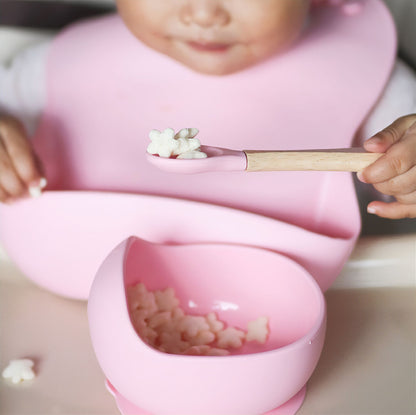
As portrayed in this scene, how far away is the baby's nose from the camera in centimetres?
39

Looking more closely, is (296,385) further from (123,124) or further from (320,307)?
(123,124)

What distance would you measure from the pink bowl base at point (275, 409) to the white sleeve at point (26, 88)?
263 millimetres

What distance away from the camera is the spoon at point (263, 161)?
0.32 meters

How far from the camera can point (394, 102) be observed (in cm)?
49

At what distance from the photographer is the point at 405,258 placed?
46 cm

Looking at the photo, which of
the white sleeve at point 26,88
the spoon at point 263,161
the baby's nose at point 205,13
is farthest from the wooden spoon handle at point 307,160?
the white sleeve at point 26,88

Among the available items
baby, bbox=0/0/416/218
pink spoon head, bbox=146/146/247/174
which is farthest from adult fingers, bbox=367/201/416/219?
pink spoon head, bbox=146/146/247/174

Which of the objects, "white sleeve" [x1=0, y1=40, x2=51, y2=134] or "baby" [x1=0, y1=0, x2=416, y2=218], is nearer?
"baby" [x1=0, y1=0, x2=416, y2=218]

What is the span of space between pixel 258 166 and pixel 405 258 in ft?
0.63

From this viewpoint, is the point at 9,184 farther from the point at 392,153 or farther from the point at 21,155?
the point at 392,153

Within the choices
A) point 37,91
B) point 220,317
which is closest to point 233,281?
point 220,317

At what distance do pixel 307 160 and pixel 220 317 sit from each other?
144 millimetres

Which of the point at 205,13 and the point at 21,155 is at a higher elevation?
the point at 205,13

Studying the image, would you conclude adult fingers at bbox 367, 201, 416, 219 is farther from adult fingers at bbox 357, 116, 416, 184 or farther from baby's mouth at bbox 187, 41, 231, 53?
baby's mouth at bbox 187, 41, 231, 53
